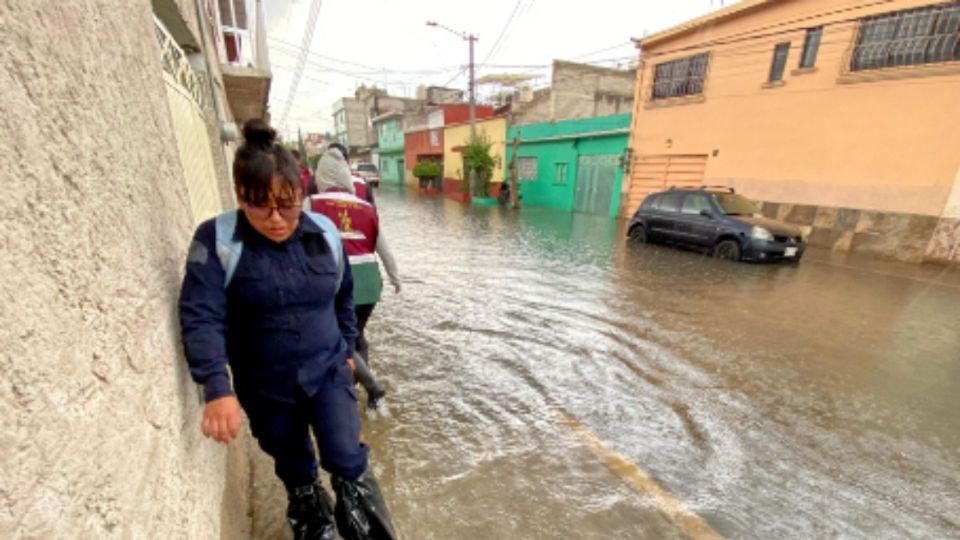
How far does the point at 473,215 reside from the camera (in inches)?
619

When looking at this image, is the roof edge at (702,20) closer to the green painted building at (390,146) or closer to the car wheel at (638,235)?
the car wheel at (638,235)

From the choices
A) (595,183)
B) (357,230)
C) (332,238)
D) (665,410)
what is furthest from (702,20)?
(332,238)

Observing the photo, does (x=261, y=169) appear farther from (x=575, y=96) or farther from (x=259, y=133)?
(x=575, y=96)

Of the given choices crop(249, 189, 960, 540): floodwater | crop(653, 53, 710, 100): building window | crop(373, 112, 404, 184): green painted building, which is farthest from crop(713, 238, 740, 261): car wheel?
crop(373, 112, 404, 184): green painted building

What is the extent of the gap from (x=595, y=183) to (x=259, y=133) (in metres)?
16.5

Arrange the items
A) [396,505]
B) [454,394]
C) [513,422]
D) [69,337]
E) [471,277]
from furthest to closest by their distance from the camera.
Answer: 1. [471,277]
2. [454,394]
3. [513,422]
4. [396,505]
5. [69,337]

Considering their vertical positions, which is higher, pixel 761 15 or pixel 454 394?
pixel 761 15

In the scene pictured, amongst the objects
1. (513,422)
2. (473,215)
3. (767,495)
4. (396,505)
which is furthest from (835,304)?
(473,215)

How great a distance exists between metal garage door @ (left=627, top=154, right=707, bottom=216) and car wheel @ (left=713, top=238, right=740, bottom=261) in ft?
18.4

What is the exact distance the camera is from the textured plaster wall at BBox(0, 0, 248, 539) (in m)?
0.61

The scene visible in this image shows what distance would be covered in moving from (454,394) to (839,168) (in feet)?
37.3

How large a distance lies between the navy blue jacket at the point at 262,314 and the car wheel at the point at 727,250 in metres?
8.45

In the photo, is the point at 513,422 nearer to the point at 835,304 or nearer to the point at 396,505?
the point at 396,505

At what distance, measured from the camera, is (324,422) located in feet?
5.29
